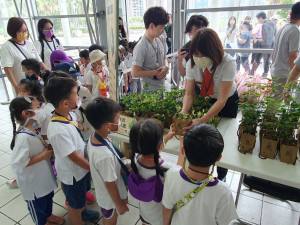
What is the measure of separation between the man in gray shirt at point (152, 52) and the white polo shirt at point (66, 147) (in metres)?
0.94

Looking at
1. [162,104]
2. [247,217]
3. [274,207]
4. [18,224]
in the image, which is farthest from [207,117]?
[18,224]

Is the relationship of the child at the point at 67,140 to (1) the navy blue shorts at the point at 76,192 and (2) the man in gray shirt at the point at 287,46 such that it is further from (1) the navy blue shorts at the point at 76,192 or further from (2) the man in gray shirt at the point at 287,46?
(2) the man in gray shirt at the point at 287,46

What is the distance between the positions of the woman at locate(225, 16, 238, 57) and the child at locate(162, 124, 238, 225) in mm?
3222

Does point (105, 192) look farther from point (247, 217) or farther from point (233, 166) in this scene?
point (247, 217)

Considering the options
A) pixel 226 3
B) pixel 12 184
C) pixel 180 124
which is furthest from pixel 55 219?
pixel 226 3

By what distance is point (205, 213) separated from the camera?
934 millimetres

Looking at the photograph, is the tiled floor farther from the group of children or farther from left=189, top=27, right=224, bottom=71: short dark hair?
left=189, top=27, right=224, bottom=71: short dark hair

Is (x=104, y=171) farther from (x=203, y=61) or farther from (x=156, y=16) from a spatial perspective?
(x=156, y=16)

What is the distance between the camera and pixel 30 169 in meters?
1.49

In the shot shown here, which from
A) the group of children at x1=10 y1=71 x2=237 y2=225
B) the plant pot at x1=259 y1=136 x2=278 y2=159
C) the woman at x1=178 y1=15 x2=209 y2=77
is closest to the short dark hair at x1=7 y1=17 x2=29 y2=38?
the group of children at x1=10 y1=71 x2=237 y2=225

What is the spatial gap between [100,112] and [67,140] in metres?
0.34

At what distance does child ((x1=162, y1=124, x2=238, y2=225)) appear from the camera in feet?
2.85

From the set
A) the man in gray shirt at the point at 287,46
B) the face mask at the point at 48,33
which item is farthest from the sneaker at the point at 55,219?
the man in gray shirt at the point at 287,46

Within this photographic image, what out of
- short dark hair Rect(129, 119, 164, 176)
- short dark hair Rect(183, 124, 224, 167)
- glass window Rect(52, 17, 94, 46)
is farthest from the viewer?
glass window Rect(52, 17, 94, 46)
